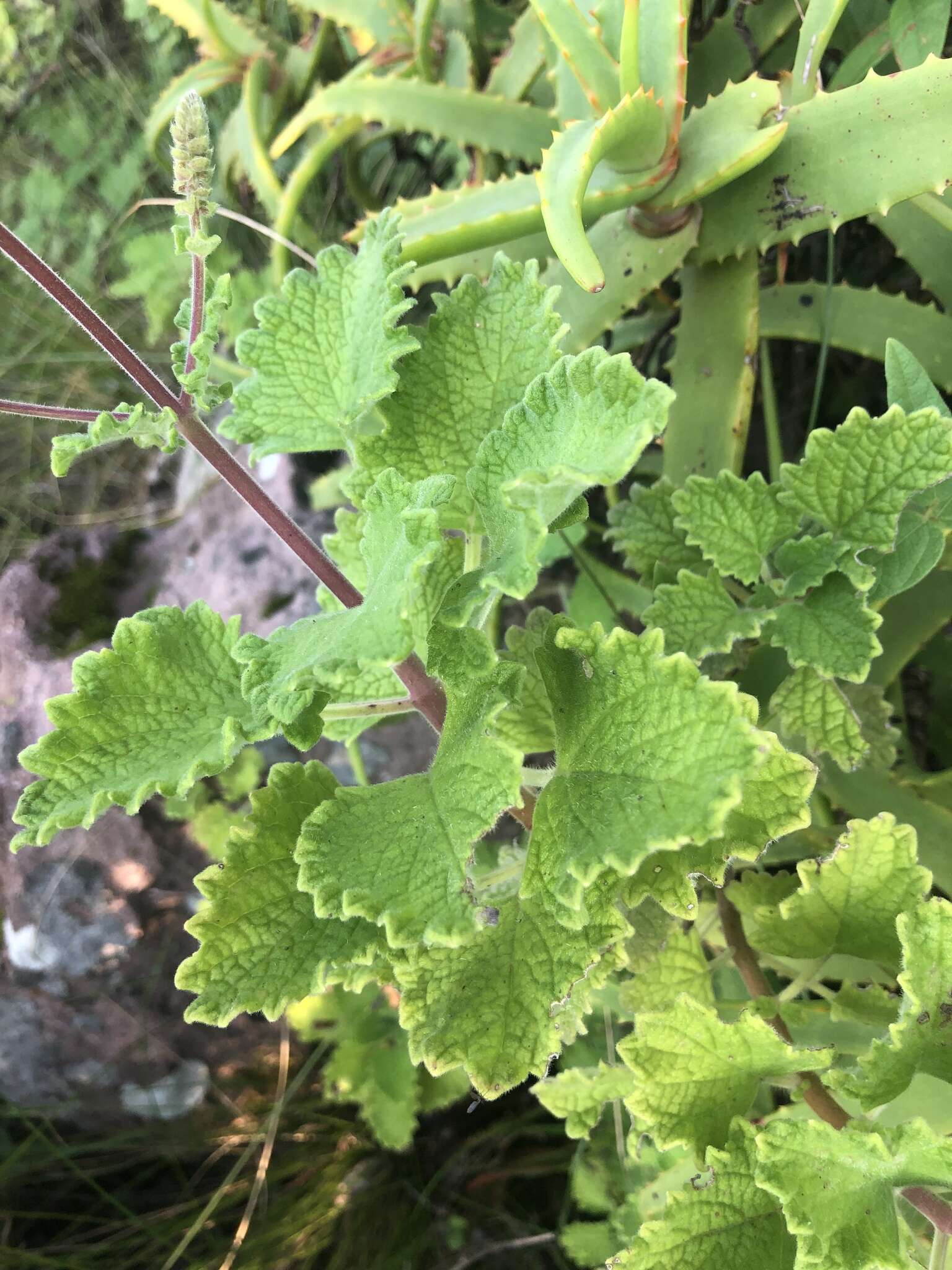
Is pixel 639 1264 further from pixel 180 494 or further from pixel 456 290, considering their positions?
pixel 180 494

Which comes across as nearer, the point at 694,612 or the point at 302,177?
the point at 694,612

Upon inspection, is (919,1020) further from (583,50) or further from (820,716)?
(583,50)

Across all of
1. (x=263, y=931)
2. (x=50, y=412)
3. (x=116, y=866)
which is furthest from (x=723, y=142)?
(x=116, y=866)

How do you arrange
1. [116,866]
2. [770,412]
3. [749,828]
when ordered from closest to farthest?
1. [749,828]
2. [770,412]
3. [116,866]

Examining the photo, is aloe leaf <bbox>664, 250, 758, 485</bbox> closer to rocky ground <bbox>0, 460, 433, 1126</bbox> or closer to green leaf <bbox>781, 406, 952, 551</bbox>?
green leaf <bbox>781, 406, 952, 551</bbox>

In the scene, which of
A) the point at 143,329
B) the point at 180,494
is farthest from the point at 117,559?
the point at 143,329

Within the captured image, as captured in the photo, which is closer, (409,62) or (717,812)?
(717,812)

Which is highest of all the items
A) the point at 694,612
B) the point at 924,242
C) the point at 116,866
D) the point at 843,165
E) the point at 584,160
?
the point at 584,160

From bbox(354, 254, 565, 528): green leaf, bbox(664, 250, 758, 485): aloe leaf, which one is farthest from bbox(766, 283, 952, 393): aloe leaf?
bbox(354, 254, 565, 528): green leaf
